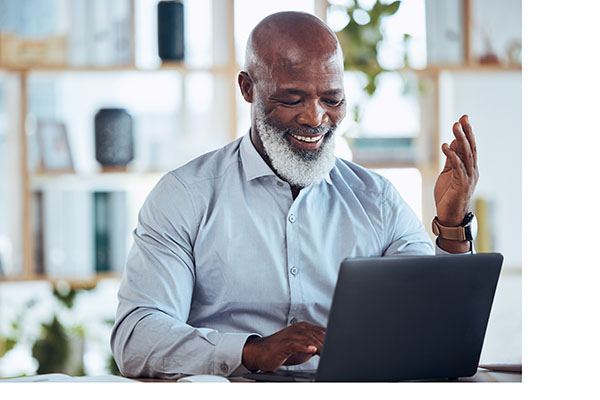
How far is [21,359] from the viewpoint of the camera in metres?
2.88

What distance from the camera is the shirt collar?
1736 mm

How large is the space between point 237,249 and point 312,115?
336mm

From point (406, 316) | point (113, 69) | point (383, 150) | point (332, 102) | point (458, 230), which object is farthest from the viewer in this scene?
point (383, 150)

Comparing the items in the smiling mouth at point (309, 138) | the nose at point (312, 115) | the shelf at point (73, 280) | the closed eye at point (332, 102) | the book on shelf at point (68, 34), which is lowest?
the shelf at point (73, 280)

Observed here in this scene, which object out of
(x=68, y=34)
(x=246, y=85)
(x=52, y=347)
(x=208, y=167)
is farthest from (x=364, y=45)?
(x=52, y=347)

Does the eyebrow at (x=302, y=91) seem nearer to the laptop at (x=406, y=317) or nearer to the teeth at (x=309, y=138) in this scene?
the teeth at (x=309, y=138)

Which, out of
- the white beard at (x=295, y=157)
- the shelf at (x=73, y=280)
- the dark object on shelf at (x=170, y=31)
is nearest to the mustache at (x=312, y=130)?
the white beard at (x=295, y=157)

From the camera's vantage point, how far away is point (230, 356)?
1360mm

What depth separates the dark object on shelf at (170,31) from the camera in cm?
282

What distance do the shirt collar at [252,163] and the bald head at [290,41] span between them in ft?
0.54

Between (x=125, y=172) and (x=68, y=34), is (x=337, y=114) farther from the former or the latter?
(x=68, y=34)

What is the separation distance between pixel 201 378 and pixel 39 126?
1853mm
